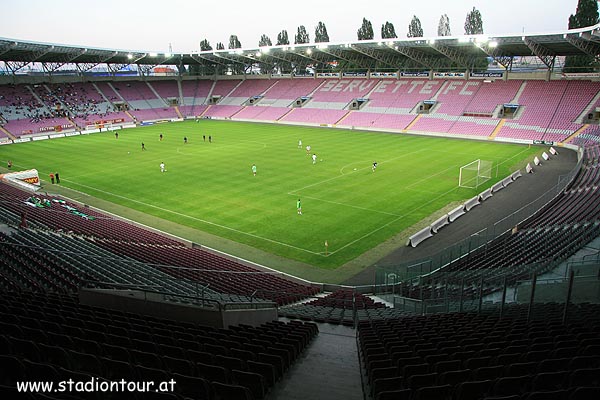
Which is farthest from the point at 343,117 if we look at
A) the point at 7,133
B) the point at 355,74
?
the point at 7,133

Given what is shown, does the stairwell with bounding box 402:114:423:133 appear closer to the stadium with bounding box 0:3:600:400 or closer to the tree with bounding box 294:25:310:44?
the stadium with bounding box 0:3:600:400

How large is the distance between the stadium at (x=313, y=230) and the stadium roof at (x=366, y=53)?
500 mm

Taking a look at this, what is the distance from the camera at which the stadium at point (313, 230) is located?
608 centimetres

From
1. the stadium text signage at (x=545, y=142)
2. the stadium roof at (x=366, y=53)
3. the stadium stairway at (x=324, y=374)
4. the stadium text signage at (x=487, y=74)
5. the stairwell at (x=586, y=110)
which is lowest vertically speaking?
the stadium text signage at (x=545, y=142)

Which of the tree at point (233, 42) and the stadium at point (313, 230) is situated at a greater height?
the tree at point (233, 42)

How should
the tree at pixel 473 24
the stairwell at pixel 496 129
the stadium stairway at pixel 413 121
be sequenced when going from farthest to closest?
1. the tree at pixel 473 24
2. the stadium stairway at pixel 413 121
3. the stairwell at pixel 496 129

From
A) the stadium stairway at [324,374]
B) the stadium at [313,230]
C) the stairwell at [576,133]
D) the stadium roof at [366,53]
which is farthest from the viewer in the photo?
the stadium roof at [366,53]

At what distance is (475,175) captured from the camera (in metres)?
37.7

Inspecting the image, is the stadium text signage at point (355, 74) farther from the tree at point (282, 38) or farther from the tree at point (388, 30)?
the tree at point (282, 38)

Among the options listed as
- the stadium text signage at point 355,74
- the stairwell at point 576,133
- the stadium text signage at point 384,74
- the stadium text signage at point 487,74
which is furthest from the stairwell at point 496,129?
the stadium text signage at point 355,74

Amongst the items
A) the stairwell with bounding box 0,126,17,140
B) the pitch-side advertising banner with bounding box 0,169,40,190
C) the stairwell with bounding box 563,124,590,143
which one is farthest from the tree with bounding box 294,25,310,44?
the pitch-side advertising banner with bounding box 0,169,40,190

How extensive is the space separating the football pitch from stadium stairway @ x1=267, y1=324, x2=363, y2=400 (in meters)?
12.4

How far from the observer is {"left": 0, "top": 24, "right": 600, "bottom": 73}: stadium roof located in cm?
5438

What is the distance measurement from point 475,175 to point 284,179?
16698 millimetres
